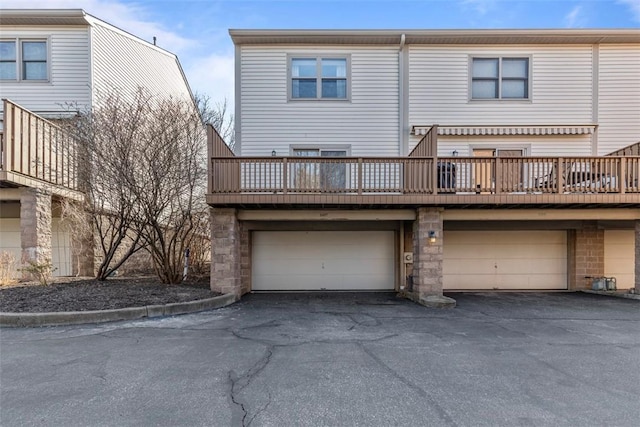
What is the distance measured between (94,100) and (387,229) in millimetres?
10223

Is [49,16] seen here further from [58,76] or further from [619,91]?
[619,91]

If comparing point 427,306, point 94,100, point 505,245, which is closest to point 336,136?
point 427,306

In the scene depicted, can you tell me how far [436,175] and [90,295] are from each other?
818cm

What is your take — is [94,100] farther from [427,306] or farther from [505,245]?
[505,245]

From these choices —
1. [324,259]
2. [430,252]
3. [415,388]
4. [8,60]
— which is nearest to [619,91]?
[430,252]

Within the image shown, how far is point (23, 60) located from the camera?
10.9 meters

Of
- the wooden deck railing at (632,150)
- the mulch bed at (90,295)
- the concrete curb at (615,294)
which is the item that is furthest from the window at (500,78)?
the mulch bed at (90,295)

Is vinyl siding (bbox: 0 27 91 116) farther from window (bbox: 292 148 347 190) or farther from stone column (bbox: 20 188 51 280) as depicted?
window (bbox: 292 148 347 190)

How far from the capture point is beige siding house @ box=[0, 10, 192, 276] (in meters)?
8.84

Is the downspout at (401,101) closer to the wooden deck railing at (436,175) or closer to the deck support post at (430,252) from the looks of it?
the wooden deck railing at (436,175)

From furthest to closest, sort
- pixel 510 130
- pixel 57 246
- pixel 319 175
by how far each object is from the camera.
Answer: pixel 57 246 < pixel 510 130 < pixel 319 175

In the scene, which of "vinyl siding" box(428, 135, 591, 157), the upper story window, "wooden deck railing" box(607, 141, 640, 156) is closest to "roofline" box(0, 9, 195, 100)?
the upper story window

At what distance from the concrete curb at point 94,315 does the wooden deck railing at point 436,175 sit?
8.75 feet

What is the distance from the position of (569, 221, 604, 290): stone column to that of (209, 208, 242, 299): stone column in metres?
10.1
